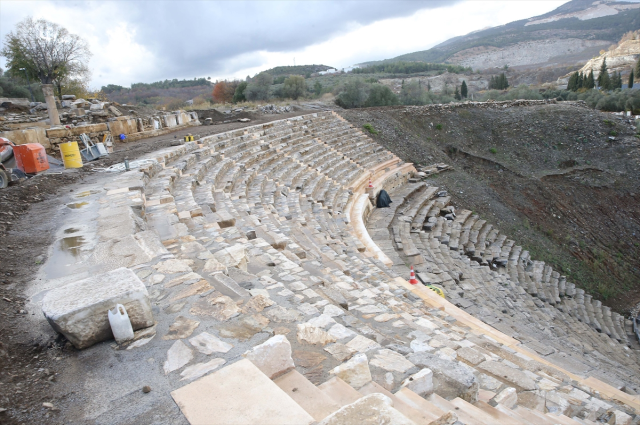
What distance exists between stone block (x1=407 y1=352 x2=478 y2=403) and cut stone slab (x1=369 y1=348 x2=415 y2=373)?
5.2 inches

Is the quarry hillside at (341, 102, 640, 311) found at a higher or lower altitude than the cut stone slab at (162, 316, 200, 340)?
lower

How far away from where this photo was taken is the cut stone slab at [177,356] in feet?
8.27

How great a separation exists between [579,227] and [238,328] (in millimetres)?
16238

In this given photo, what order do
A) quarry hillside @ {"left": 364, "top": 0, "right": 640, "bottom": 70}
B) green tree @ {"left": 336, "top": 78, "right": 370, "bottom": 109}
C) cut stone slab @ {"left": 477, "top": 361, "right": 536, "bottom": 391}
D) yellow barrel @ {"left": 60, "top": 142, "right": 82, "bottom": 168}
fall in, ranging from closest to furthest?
1. cut stone slab @ {"left": 477, "top": 361, "right": 536, "bottom": 391}
2. yellow barrel @ {"left": 60, "top": 142, "right": 82, "bottom": 168}
3. green tree @ {"left": 336, "top": 78, "right": 370, "bottom": 109}
4. quarry hillside @ {"left": 364, "top": 0, "right": 640, "bottom": 70}

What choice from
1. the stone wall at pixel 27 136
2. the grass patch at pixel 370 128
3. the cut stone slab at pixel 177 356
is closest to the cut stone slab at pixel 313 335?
the cut stone slab at pixel 177 356

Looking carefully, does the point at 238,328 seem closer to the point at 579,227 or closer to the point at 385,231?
the point at 385,231

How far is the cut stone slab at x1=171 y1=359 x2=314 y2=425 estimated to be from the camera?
6.56 feet

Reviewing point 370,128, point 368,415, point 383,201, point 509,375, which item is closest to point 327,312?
point 509,375

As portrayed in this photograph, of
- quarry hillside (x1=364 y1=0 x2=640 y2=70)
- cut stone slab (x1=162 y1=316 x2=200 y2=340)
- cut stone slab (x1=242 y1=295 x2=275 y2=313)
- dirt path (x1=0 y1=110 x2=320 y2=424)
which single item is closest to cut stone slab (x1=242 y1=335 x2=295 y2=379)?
cut stone slab (x1=162 y1=316 x2=200 y2=340)

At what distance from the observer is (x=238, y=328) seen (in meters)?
3.01

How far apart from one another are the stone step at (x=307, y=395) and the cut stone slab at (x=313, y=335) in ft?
1.71

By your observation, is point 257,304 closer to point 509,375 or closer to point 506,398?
point 506,398

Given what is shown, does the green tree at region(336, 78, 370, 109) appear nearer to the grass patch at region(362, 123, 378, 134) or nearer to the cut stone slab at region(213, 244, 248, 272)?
the grass patch at region(362, 123, 378, 134)

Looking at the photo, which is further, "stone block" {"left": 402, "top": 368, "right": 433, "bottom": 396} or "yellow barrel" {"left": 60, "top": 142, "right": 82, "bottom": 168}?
"yellow barrel" {"left": 60, "top": 142, "right": 82, "bottom": 168}
